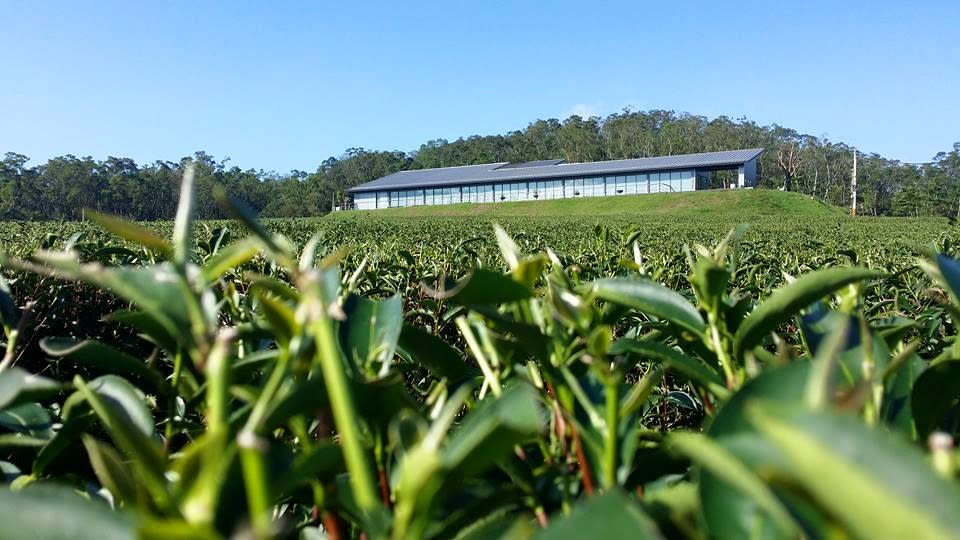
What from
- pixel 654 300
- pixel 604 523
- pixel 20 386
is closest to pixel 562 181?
pixel 654 300

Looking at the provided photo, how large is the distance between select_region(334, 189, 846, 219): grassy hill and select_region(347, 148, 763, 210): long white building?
9.30ft

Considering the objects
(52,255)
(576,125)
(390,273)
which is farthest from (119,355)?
(576,125)

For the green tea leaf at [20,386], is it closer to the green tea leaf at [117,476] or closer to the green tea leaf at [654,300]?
the green tea leaf at [117,476]

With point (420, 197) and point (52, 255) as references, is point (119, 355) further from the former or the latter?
point (420, 197)

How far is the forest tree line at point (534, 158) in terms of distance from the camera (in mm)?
50750

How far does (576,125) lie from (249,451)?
73489 mm

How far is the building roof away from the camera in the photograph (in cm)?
4353

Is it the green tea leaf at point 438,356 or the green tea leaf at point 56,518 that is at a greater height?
the green tea leaf at point 56,518

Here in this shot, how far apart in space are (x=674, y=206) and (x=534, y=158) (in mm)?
35670

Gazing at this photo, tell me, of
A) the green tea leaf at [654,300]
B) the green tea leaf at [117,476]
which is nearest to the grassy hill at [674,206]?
the green tea leaf at [654,300]

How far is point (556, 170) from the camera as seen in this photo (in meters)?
46.2

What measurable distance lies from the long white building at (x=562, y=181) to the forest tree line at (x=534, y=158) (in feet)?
37.0

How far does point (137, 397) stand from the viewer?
0.59m

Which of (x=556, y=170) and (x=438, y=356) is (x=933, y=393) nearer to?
(x=438, y=356)
